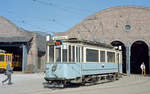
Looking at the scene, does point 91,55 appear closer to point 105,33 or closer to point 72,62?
point 72,62

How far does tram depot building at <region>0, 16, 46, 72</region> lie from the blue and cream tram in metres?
16.9

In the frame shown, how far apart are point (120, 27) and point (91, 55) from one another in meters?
17.3

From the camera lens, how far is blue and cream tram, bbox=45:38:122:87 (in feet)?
47.9

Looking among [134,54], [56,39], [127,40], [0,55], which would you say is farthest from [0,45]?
[134,54]

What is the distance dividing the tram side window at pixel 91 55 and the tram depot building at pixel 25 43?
16.7 m

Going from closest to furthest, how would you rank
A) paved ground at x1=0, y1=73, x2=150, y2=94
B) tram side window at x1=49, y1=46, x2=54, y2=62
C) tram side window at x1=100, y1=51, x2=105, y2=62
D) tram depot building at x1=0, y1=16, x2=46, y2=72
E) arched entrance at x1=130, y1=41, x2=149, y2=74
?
paved ground at x1=0, y1=73, x2=150, y2=94 < tram side window at x1=49, y1=46, x2=54, y2=62 < tram side window at x1=100, y1=51, x2=105, y2=62 < tram depot building at x1=0, y1=16, x2=46, y2=72 < arched entrance at x1=130, y1=41, x2=149, y2=74

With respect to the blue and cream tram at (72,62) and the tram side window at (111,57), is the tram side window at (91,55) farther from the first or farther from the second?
the tram side window at (111,57)

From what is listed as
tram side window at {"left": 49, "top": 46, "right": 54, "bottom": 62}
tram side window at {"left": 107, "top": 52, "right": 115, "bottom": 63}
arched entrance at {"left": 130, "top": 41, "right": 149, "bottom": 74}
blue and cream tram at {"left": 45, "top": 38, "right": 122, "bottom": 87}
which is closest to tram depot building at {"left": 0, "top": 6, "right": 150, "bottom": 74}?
arched entrance at {"left": 130, "top": 41, "right": 149, "bottom": 74}

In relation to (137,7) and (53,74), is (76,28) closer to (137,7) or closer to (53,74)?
(137,7)

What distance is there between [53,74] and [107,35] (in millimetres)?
19816

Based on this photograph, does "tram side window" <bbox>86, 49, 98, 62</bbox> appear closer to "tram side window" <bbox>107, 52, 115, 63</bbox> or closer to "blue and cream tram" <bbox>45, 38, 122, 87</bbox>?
"blue and cream tram" <bbox>45, 38, 122, 87</bbox>

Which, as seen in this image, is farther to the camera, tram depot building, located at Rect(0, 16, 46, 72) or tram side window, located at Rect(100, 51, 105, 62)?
tram depot building, located at Rect(0, 16, 46, 72)

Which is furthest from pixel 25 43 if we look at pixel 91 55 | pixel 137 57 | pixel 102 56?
pixel 137 57

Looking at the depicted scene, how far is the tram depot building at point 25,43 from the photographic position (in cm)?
3247
